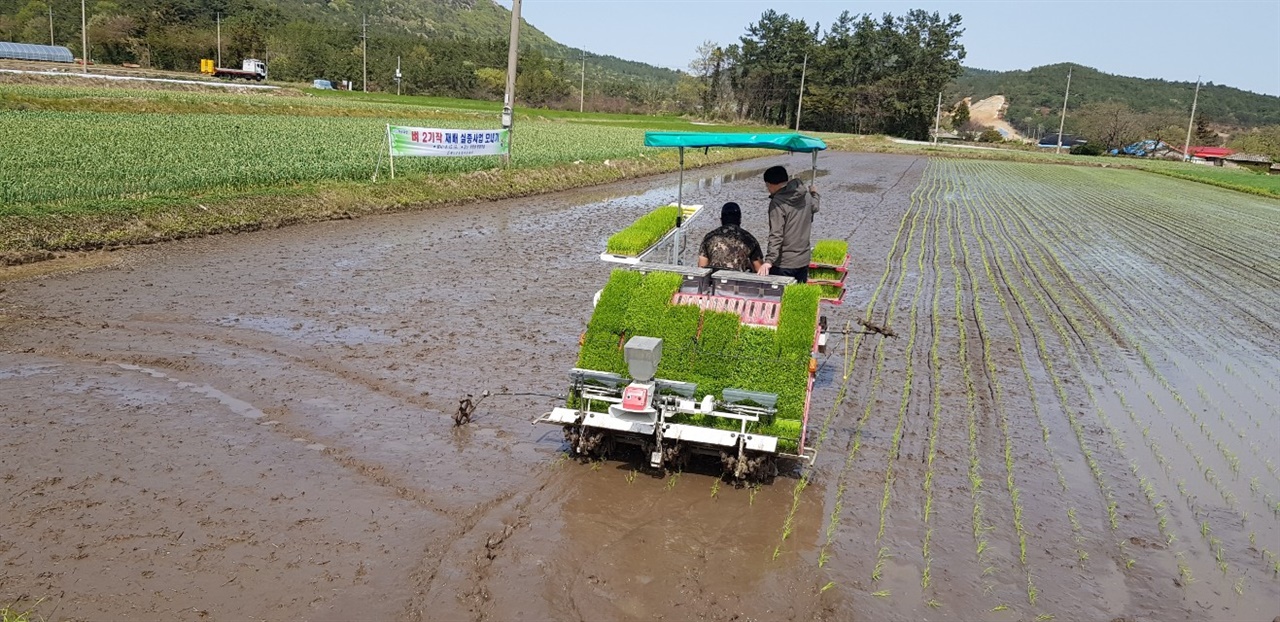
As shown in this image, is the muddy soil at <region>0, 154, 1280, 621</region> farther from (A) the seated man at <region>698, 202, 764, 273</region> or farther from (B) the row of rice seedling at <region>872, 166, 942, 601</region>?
(A) the seated man at <region>698, 202, 764, 273</region>

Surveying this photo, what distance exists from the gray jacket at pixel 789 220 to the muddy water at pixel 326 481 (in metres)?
2.31

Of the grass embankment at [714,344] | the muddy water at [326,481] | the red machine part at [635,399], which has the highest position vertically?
the grass embankment at [714,344]

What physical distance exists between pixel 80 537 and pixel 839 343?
25.0ft

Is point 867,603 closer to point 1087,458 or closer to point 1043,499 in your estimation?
point 1043,499

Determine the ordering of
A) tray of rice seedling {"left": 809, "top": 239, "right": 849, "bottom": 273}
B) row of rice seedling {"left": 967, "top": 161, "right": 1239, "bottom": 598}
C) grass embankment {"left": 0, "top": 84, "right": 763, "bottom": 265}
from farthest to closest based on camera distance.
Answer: grass embankment {"left": 0, "top": 84, "right": 763, "bottom": 265}, tray of rice seedling {"left": 809, "top": 239, "right": 849, "bottom": 273}, row of rice seedling {"left": 967, "top": 161, "right": 1239, "bottom": 598}

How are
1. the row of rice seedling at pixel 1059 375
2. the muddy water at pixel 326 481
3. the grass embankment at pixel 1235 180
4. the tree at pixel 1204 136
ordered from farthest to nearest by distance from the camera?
1. the tree at pixel 1204 136
2. the grass embankment at pixel 1235 180
3. the row of rice seedling at pixel 1059 375
4. the muddy water at pixel 326 481

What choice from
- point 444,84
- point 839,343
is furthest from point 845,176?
point 444,84

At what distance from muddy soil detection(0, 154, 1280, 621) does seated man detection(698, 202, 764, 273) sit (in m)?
1.49

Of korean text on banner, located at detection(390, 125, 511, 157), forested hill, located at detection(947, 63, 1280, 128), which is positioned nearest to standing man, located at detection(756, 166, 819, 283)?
korean text on banner, located at detection(390, 125, 511, 157)

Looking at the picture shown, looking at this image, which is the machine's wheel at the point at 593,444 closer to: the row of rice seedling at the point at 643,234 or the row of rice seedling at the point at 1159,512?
the row of rice seedling at the point at 643,234

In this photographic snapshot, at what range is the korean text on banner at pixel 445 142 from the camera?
20125mm

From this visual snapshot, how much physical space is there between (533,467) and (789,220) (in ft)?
10.3

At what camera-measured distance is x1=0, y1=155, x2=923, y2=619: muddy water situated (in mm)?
4273

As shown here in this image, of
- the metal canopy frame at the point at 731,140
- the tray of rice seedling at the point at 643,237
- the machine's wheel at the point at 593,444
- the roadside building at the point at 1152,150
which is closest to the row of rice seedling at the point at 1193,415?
the metal canopy frame at the point at 731,140
